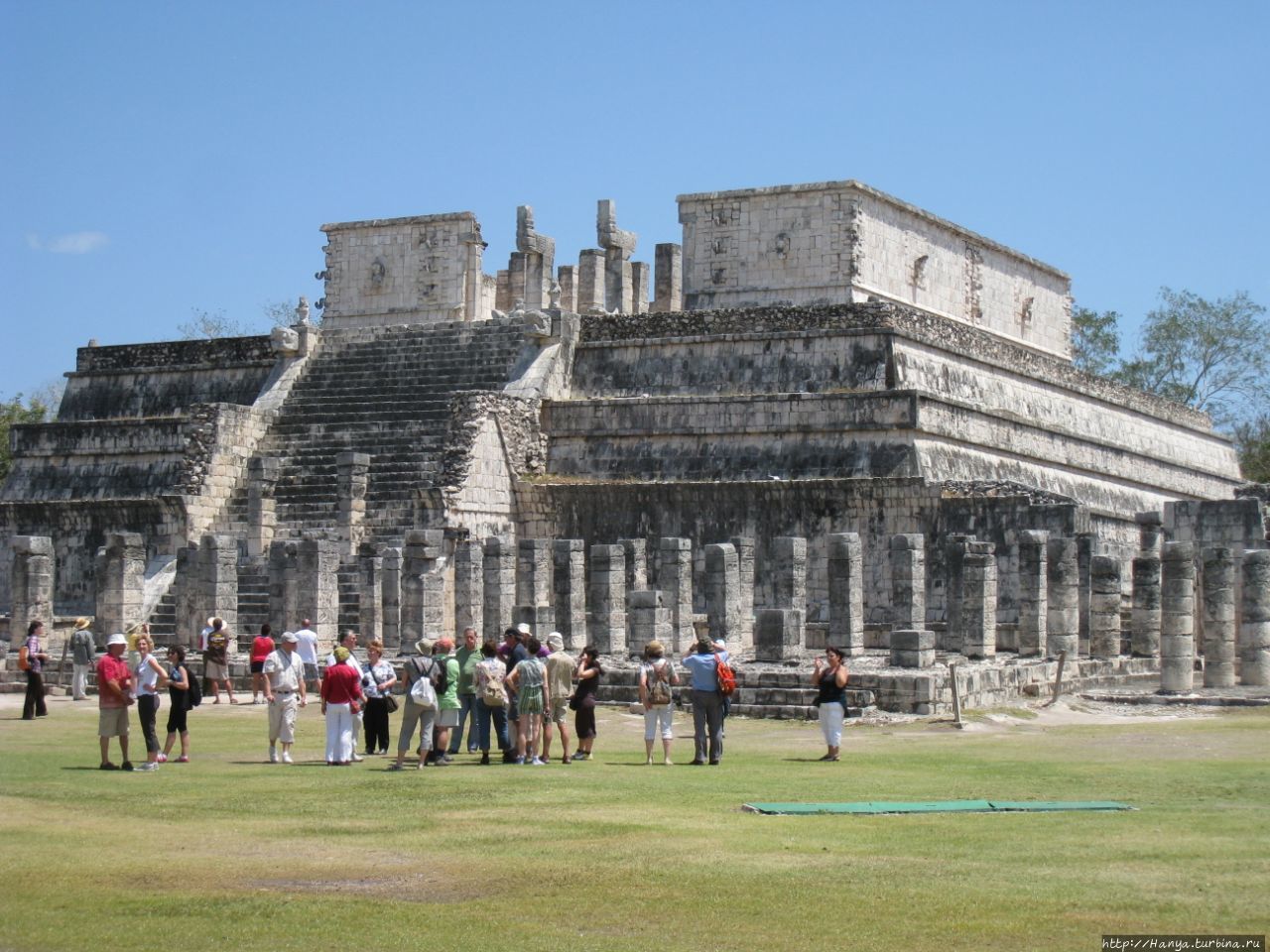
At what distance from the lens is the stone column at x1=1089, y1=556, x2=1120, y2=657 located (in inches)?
1085

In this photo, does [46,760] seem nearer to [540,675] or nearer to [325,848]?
[540,675]

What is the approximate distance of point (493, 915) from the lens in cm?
1055

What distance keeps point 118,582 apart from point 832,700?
15.0m

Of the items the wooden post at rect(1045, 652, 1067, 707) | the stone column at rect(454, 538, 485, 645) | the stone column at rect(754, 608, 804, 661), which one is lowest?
the wooden post at rect(1045, 652, 1067, 707)

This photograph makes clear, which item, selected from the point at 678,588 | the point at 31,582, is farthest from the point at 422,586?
the point at 31,582

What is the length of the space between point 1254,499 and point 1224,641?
4958mm

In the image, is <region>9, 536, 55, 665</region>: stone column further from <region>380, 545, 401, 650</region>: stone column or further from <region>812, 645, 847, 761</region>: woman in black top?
<region>812, 645, 847, 761</region>: woman in black top

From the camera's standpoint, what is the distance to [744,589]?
28281 mm

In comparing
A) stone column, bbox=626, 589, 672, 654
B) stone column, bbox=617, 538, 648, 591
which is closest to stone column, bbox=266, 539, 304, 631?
stone column, bbox=617, 538, 648, 591

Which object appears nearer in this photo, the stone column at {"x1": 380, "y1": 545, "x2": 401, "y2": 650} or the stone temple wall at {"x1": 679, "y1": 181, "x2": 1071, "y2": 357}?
the stone column at {"x1": 380, "y1": 545, "x2": 401, "y2": 650}

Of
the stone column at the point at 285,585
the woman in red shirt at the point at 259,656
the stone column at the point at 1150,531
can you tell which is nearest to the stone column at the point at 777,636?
the woman in red shirt at the point at 259,656

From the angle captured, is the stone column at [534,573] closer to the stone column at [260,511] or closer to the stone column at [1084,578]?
the stone column at [260,511]

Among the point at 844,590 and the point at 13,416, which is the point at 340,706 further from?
the point at 13,416

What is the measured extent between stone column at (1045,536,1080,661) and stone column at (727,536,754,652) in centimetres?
405
